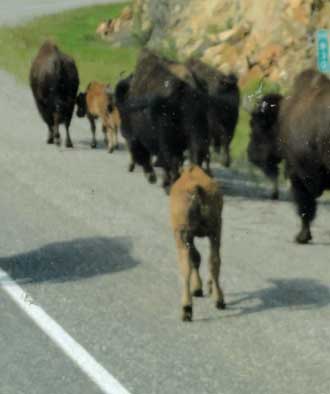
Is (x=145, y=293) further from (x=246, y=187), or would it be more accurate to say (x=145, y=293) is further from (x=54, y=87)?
(x=54, y=87)

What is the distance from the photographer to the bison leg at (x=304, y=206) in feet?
48.9

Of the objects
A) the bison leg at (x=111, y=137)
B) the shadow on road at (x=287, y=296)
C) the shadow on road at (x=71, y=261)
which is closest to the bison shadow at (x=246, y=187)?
the bison leg at (x=111, y=137)

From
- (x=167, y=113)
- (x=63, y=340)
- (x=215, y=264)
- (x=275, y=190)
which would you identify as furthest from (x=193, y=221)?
(x=167, y=113)

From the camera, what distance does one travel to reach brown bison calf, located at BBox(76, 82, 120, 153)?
2172 centimetres

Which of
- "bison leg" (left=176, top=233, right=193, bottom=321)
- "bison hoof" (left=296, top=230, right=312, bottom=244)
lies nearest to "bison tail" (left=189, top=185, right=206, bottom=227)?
"bison leg" (left=176, top=233, right=193, bottom=321)

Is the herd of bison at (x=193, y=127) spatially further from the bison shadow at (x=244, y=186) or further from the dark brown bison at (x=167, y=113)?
the bison shadow at (x=244, y=186)

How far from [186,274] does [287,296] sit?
4.01 feet

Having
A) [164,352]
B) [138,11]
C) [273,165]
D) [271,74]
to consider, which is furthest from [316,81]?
[138,11]

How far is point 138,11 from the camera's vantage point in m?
35.9

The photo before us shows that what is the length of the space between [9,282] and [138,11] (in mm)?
23152

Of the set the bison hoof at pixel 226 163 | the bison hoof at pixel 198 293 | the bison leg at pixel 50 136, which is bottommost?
the bison leg at pixel 50 136

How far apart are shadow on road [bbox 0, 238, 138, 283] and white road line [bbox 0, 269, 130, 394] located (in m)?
0.29

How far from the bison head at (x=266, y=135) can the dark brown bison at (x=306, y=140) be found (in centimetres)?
69

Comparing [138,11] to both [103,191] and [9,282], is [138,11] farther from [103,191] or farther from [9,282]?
[9,282]
